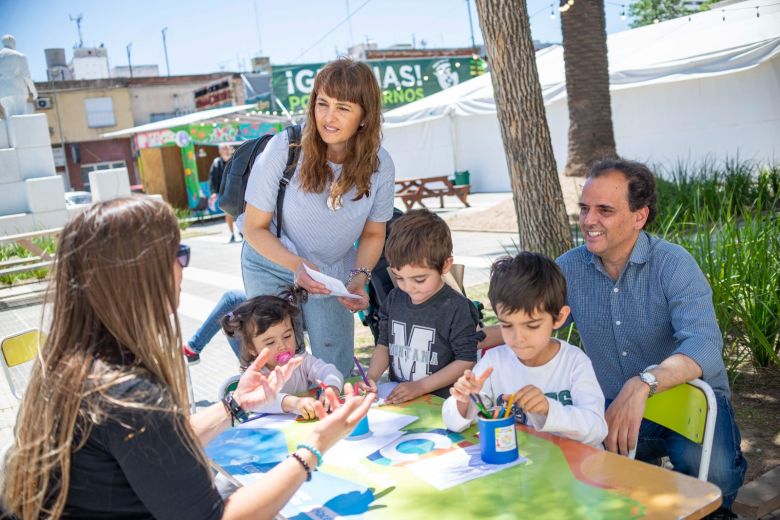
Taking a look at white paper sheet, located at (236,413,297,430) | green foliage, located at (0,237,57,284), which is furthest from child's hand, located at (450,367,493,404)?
green foliage, located at (0,237,57,284)

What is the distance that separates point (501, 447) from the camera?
204 cm

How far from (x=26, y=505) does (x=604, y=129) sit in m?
10.5

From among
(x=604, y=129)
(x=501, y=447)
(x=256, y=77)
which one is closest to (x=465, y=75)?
(x=256, y=77)

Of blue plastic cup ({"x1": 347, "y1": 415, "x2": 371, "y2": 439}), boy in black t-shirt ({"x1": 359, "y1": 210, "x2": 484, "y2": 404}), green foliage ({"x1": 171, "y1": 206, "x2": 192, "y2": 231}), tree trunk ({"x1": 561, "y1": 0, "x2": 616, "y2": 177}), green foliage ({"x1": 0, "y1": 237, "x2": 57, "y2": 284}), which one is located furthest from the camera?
green foliage ({"x1": 171, "y1": 206, "x2": 192, "y2": 231})

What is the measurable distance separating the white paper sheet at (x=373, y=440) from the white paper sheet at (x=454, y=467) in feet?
0.67

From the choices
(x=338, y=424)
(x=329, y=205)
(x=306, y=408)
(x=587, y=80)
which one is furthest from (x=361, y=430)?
(x=587, y=80)

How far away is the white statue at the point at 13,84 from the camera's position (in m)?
15.0

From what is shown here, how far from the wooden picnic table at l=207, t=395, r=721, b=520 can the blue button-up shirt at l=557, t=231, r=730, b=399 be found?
2.58ft

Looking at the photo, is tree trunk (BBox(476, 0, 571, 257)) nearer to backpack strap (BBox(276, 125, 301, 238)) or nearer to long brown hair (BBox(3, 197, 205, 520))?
backpack strap (BBox(276, 125, 301, 238))

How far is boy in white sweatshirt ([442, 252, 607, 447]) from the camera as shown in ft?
7.50

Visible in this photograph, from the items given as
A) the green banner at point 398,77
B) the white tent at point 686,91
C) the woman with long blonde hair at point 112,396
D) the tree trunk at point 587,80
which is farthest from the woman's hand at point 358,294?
the green banner at point 398,77

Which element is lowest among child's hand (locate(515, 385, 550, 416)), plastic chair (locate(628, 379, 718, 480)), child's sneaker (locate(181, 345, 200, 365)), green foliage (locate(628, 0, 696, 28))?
child's sneaker (locate(181, 345, 200, 365))

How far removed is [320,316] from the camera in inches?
140

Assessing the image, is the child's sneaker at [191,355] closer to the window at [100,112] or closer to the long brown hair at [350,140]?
the long brown hair at [350,140]
